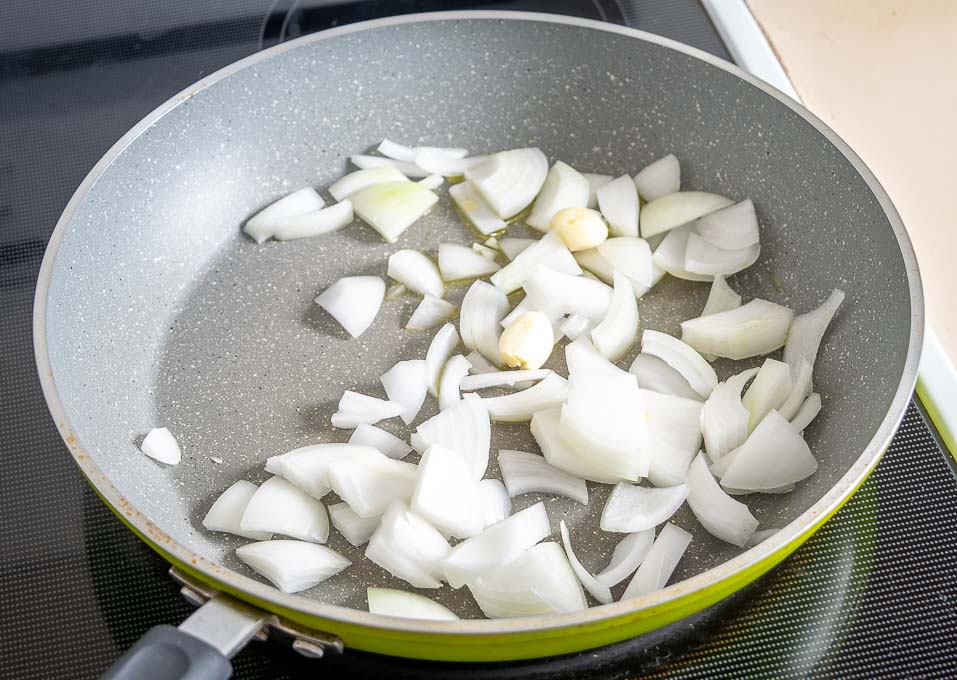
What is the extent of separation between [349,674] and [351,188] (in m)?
0.54

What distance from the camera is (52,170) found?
1122 millimetres

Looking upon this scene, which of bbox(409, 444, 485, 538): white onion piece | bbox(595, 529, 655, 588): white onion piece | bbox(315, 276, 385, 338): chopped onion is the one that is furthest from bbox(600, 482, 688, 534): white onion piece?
bbox(315, 276, 385, 338): chopped onion

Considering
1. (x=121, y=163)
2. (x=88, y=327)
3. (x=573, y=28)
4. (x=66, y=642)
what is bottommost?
(x=66, y=642)

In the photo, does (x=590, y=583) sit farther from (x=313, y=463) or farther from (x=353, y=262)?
(x=353, y=262)

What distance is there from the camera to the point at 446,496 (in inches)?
31.3

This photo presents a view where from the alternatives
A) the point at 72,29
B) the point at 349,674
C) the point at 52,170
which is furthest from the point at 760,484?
the point at 72,29

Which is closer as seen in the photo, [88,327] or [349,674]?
[349,674]

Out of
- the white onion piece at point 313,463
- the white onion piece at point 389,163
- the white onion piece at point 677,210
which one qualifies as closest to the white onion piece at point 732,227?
the white onion piece at point 677,210

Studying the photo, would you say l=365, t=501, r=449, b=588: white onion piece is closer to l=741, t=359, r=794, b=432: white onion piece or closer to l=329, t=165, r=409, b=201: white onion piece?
l=741, t=359, r=794, b=432: white onion piece

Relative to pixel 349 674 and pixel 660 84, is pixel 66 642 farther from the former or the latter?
pixel 660 84

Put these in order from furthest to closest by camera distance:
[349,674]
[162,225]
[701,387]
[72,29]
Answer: [72,29] → [162,225] → [701,387] → [349,674]

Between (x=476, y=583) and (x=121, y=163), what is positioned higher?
(x=121, y=163)

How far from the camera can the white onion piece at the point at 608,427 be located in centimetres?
82

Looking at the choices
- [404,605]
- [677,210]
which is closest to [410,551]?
[404,605]
